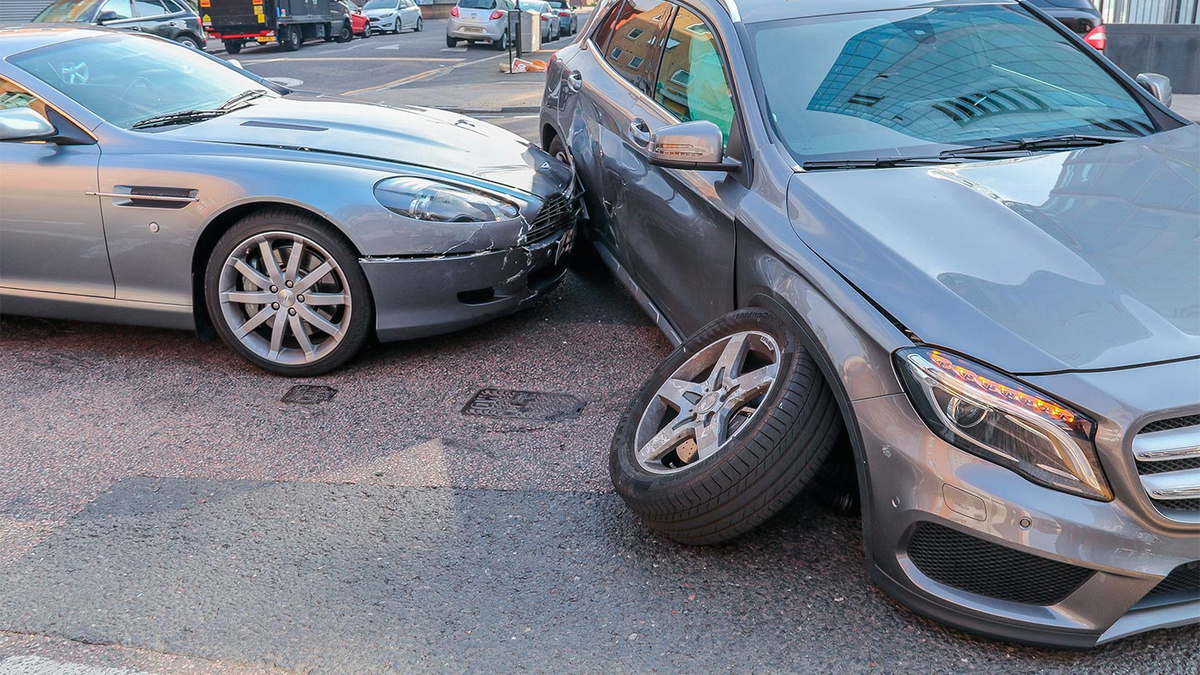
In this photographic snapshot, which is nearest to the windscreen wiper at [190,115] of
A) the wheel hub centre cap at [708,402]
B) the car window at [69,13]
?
the wheel hub centre cap at [708,402]

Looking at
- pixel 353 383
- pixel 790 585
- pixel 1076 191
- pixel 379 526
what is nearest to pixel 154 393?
pixel 353 383

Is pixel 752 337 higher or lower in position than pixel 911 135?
lower

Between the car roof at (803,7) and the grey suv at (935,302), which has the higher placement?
the car roof at (803,7)

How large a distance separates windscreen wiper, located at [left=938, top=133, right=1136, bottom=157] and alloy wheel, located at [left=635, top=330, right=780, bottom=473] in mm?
951

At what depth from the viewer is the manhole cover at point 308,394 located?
4418 mm

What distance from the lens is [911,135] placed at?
11.5 ft

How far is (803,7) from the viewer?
13.5ft

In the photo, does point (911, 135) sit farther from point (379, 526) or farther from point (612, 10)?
point (612, 10)

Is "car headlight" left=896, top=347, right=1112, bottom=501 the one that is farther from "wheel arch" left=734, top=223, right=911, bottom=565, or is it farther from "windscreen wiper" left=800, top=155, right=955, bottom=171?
"windscreen wiper" left=800, top=155, right=955, bottom=171

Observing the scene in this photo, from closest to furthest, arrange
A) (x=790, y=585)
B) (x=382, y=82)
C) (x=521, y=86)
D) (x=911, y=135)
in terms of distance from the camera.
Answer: (x=790, y=585) → (x=911, y=135) → (x=521, y=86) → (x=382, y=82)

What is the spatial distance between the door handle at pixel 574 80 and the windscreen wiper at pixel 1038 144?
244cm

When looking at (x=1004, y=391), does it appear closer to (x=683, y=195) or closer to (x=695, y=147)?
(x=695, y=147)

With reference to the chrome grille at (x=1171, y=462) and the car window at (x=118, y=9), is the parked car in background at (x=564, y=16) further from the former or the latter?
the chrome grille at (x=1171, y=462)

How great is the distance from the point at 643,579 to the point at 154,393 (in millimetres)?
2612
